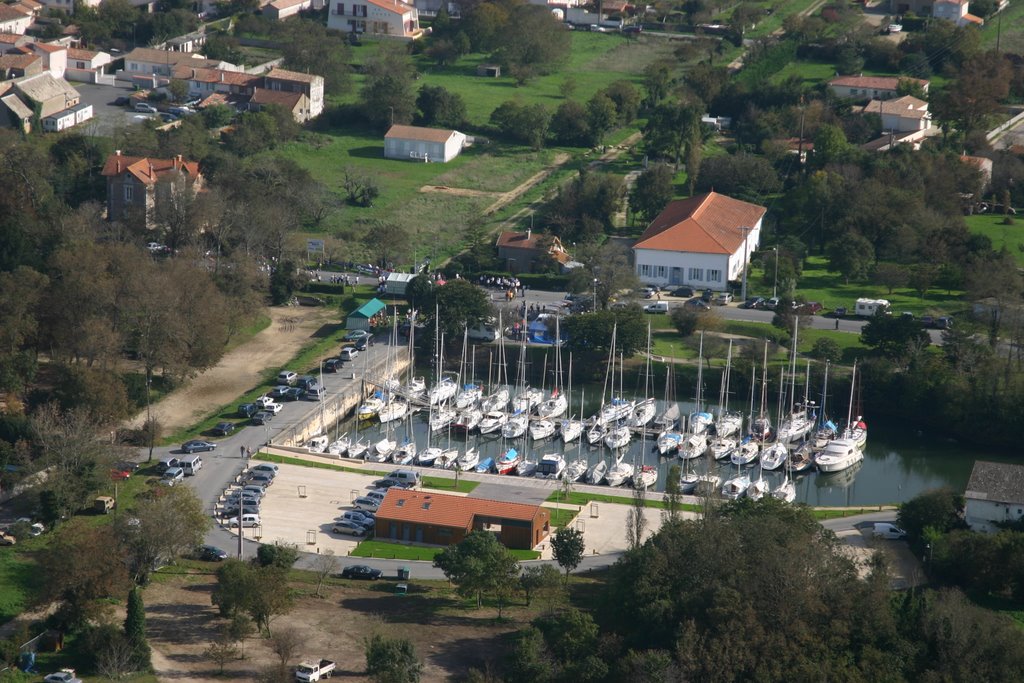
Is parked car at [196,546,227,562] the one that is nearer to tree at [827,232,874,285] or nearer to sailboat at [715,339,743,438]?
sailboat at [715,339,743,438]

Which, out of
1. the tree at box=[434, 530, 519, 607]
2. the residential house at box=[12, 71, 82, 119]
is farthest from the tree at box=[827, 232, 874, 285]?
the residential house at box=[12, 71, 82, 119]

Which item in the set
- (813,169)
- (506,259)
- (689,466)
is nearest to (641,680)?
(689,466)

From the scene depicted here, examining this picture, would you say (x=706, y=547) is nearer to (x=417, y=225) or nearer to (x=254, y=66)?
(x=417, y=225)

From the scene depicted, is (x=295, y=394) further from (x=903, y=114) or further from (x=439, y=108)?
(x=903, y=114)

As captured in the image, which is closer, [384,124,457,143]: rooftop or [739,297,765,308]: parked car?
[739,297,765,308]: parked car

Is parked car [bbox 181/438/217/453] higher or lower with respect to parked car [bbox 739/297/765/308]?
lower

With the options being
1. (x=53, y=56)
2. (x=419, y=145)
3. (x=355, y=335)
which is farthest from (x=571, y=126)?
(x=355, y=335)
